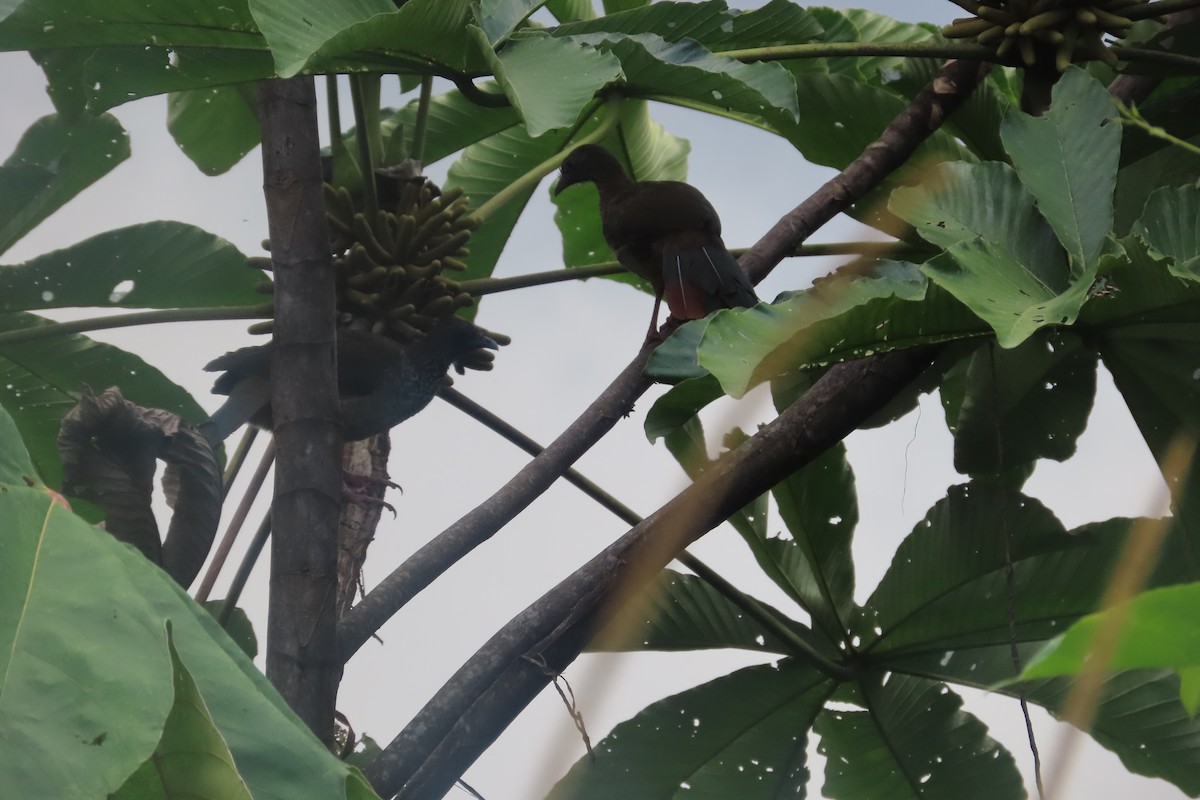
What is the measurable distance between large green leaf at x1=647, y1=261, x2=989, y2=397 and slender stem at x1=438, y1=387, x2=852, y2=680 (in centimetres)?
61

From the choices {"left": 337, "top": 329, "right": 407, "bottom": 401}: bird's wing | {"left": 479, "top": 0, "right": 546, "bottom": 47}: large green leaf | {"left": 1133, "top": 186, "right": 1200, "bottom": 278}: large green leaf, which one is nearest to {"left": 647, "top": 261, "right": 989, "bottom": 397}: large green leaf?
{"left": 1133, "top": 186, "right": 1200, "bottom": 278}: large green leaf

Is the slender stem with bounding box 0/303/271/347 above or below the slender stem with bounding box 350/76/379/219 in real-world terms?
below

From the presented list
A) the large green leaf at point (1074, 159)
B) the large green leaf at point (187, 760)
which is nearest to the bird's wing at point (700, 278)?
the large green leaf at point (1074, 159)

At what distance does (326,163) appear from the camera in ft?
8.91

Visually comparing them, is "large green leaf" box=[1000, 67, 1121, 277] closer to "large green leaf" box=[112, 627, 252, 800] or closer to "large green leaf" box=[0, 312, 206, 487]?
"large green leaf" box=[112, 627, 252, 800]

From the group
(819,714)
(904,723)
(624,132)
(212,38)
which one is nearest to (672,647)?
(819,714)

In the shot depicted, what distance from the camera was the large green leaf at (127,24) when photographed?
188 cm

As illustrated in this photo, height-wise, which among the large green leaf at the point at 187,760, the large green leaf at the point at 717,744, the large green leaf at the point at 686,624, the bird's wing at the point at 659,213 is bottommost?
the large green leaf at the point at 187,760

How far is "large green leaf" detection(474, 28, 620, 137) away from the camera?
170cm

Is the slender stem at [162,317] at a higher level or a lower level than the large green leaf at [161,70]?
lower

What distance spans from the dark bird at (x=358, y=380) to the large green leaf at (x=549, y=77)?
1.07 m

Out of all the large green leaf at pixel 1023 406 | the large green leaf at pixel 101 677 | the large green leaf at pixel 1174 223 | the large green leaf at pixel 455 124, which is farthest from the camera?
the large green leaf at pixel 455 124

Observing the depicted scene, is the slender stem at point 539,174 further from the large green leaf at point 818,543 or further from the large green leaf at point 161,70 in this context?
the large green leaf at point 818,543

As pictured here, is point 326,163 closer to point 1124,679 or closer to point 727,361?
point 727,361
